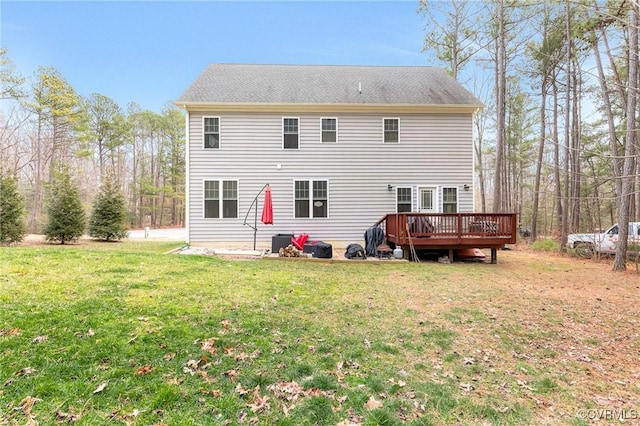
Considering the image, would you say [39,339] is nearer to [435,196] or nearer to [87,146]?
[435,196]

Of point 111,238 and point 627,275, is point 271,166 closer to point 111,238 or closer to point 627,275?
point 111,238

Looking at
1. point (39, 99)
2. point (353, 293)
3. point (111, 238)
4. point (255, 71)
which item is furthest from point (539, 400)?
point (39, 99)

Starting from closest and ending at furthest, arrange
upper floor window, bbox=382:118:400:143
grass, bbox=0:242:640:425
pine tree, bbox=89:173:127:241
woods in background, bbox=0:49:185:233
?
grass, bbox=0:242:640:425, upper floor window, bbox=382:118:400:143, pine tree, bbox=89:173:127:241, woods in background, bbox=0:49:185:233

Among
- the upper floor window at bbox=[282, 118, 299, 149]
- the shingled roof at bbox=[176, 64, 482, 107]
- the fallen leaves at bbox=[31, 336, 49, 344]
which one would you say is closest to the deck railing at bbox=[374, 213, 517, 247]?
the shingled roof at bbox=[176, 64, 482, 107]

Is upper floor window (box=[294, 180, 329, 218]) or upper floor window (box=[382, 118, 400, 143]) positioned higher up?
upper floor window (box=[382, 118, 400, 143])

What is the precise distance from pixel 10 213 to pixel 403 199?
532 inches

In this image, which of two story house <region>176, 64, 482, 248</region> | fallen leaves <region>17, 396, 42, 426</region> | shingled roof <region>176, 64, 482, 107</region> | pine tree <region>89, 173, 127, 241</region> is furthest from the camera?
pine tree <region>89, 173, 127, 241</region>

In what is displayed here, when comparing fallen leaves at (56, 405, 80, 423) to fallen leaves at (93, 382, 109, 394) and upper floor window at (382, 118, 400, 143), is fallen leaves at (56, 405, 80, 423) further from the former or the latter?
upper floor window at (382, 118, 400, 143)

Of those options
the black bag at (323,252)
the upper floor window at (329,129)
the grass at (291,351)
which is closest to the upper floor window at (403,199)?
the upper floor window at (329,129)

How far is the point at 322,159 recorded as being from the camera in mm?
11797

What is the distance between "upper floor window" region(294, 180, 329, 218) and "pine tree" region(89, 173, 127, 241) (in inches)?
314

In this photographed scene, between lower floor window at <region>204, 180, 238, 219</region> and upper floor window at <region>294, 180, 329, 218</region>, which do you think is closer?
lower floor window at <region>204, 180, 238, 219</region>

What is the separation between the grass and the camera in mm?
2340

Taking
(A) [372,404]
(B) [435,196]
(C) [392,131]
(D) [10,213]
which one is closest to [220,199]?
(D) [10,213]
